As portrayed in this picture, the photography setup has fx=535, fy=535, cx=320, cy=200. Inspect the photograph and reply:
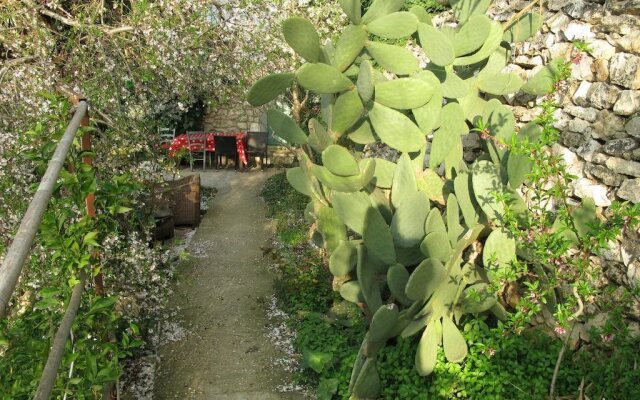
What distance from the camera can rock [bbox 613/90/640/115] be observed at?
99.4 inches

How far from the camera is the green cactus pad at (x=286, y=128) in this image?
2.97m

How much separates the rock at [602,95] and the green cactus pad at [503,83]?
0.36 metres

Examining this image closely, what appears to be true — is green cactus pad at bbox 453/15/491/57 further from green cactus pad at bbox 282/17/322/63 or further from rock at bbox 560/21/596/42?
green cactus pad at bbox 282/17/322/63

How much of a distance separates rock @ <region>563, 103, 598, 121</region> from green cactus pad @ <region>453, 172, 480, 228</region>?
2.30 ft

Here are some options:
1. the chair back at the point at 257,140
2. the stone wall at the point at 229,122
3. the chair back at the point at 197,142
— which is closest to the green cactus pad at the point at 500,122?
the chair back at the point at 257,140

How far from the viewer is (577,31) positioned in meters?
2.96

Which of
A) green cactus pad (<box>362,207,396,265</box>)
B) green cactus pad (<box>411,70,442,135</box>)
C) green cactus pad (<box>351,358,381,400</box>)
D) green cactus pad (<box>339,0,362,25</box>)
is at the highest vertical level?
green cactus pad (<box>339,0,362,25</box>)

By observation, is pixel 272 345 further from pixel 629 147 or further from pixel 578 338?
pixel 629 147

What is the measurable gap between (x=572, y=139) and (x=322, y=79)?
1443 mm

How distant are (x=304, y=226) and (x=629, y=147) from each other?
12.6 ft

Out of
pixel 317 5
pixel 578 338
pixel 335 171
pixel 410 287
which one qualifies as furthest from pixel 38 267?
pixel 317 5

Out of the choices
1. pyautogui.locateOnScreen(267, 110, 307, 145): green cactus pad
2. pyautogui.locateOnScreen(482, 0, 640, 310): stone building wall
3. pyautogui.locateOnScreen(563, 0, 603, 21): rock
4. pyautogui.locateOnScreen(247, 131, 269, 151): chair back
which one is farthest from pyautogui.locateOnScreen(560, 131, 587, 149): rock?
pyautogui.locateOnScreen(247, 131, 269, 151): chair back

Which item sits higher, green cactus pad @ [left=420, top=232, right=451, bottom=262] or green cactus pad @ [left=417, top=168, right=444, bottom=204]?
green cactus pad @ [left=417, top=168, right=444, bottom=204]

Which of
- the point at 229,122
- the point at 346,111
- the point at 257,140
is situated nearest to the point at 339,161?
the point at 346,111
